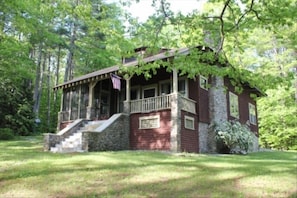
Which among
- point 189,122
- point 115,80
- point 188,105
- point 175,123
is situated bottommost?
point 175,123

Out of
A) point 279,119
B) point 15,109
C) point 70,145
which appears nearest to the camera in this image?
point 70,145

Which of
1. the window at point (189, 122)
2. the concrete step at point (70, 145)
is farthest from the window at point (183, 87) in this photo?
the concrete step at point (70, 145)

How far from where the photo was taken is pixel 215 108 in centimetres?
1636

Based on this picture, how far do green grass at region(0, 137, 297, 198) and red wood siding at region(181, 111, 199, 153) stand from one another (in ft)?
11.7

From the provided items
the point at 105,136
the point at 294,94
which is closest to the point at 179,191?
the point at 105,136

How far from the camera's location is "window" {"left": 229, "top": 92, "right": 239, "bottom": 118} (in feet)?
59.7

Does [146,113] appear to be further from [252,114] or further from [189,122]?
[252,114]

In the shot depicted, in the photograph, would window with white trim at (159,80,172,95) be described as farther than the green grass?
Yes

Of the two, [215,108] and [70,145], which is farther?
[215,108]

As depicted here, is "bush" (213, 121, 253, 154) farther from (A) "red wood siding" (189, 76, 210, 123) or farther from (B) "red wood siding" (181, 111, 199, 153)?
(B) "red wood siding" (181, 111, 199, 153)

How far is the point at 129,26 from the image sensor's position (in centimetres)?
964

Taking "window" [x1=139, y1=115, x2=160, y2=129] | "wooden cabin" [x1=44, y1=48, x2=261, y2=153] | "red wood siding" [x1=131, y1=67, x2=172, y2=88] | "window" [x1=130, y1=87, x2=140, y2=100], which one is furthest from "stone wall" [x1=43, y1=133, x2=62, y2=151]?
"red wood siding" [x1=131, y1=67, x2=172, y2=88]

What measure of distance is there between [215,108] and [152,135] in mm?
4224

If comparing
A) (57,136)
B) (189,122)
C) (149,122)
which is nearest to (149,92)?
(149,122)
